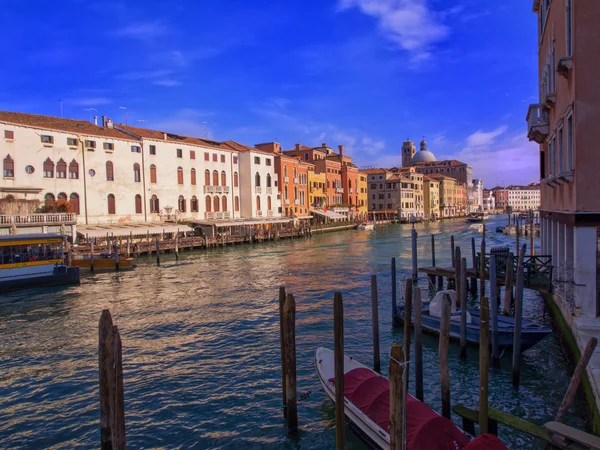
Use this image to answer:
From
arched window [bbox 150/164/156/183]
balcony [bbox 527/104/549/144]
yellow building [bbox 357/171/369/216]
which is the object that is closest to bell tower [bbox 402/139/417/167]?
yellow building [bbox 357/171/369/216]

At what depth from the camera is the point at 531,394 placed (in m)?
7.36

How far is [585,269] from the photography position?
313 inches

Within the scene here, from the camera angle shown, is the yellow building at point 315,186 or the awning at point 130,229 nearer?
the awning at point 130,229

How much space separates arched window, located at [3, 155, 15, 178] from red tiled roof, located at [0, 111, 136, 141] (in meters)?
2.06

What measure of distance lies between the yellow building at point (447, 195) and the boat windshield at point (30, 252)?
266ft

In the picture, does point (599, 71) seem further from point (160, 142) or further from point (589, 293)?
point (160, 142)

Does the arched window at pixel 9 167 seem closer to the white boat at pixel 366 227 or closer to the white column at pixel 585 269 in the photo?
the white column at pixel 585 269

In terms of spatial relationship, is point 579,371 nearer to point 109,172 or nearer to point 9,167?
point 9,167

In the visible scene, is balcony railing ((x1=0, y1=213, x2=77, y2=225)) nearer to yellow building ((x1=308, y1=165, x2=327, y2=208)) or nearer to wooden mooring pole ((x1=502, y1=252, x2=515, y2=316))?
wooden mooring pole ((x1=502, y1=252, x2=515, y2=316))

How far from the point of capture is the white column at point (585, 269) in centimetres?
791

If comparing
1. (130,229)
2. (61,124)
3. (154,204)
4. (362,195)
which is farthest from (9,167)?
(362,195)

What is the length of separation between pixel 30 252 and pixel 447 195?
86245 mm

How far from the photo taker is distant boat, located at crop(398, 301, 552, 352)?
8633mm

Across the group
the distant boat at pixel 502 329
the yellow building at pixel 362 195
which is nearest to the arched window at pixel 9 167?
the distant boat at pixel 502 329
